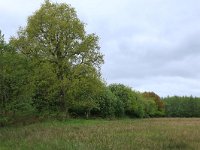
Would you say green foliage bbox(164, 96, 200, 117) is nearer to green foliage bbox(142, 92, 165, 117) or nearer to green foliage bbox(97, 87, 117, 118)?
green foliage bbox(142, 92, 165, 117)

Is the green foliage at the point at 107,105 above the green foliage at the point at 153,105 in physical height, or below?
below

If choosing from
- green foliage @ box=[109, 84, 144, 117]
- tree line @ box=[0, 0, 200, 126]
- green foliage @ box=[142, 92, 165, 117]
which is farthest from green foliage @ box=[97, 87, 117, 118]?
green foliage @ box=[142, 92, 165, 117]

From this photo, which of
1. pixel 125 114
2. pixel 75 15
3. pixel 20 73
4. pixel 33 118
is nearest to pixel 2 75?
pixel 20 73

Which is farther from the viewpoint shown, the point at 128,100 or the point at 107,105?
the point at 128,100

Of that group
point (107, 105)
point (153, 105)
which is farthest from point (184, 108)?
point (107, 105)

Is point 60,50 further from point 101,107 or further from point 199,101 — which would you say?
point 199,101

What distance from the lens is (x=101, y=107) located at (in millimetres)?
71688

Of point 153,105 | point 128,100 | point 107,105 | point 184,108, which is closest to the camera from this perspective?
point 107,105

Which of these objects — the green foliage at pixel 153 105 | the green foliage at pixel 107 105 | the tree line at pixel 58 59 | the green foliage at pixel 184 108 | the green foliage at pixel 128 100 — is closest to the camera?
the tree line at pixel 58 59

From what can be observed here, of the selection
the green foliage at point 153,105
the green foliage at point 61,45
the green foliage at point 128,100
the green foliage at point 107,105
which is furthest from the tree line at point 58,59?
the green foliage at point 153,105

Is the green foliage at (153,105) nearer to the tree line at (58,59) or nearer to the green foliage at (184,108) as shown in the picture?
the green foliage at (184,108)

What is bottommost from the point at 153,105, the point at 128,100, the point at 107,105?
the point at 107,105

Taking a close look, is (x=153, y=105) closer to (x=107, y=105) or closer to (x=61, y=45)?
(x=107, y=105)

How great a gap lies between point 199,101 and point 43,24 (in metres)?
73.9
